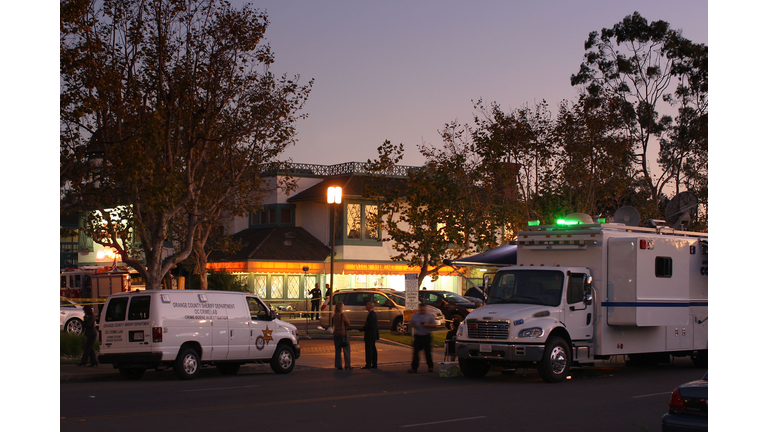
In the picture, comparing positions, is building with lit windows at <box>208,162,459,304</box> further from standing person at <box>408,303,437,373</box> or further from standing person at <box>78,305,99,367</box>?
standing person at <box>408,303,437,373</box>

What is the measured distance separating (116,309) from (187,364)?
1.97 metres

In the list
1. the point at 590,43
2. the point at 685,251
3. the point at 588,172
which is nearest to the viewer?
the point at 685,251

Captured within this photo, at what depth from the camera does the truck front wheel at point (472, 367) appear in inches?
696

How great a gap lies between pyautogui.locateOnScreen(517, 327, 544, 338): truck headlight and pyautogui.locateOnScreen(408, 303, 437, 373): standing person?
307 cm

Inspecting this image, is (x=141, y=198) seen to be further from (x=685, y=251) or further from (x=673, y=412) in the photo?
(x=673, y=412)

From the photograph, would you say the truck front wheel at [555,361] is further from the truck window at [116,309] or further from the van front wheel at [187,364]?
the truck window at [116,309]

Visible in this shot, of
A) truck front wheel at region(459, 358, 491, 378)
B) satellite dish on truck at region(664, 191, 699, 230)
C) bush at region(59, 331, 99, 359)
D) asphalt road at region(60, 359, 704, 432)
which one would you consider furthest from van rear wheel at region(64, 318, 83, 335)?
satellite dish on truck at region(664, 191, 699, 230)

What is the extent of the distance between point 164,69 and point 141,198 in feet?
12.2

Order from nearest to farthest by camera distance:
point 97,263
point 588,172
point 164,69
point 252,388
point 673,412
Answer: point 673,412 → point 252,388 → point 164,69 → point 588,172 → point 97,263

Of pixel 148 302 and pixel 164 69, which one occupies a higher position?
pixel 164 69

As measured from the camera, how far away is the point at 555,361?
651 inches

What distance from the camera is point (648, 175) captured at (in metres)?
41.8

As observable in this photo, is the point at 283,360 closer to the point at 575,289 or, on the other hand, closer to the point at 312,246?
the point at 575,289

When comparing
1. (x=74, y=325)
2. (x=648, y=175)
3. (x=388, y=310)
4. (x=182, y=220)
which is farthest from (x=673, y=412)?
→ (x=648, y=175)
